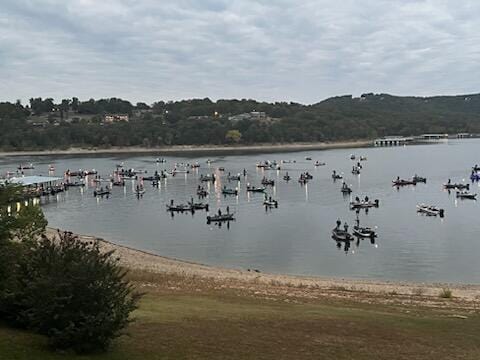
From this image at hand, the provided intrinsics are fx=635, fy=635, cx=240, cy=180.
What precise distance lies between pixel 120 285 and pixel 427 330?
8.28 meters

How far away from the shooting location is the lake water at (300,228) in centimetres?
3850

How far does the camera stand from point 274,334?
14047mm

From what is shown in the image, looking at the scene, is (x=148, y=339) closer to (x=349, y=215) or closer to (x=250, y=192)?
(x=349, y=215)

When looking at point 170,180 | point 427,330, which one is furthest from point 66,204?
point 427,330

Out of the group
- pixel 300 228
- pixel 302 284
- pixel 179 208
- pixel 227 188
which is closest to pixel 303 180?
pixel 227 188

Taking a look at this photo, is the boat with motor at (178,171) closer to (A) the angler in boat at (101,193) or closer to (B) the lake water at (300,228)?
(B) the lake water at (300,228)

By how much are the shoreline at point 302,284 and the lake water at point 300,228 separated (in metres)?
2.42

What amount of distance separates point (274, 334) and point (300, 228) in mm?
39539

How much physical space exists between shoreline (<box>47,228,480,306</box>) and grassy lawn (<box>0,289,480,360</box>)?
4.92 metres

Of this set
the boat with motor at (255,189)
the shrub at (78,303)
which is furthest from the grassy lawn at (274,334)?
the boat with motor at (255,189)

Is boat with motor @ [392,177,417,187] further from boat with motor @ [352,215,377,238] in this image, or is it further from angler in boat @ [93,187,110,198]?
boat with motor @ [352,215,377,238]

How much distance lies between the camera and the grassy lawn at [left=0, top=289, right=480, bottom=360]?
1174 centimetres

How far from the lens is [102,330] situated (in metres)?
10.9

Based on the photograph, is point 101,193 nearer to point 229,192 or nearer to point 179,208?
point 229,192
